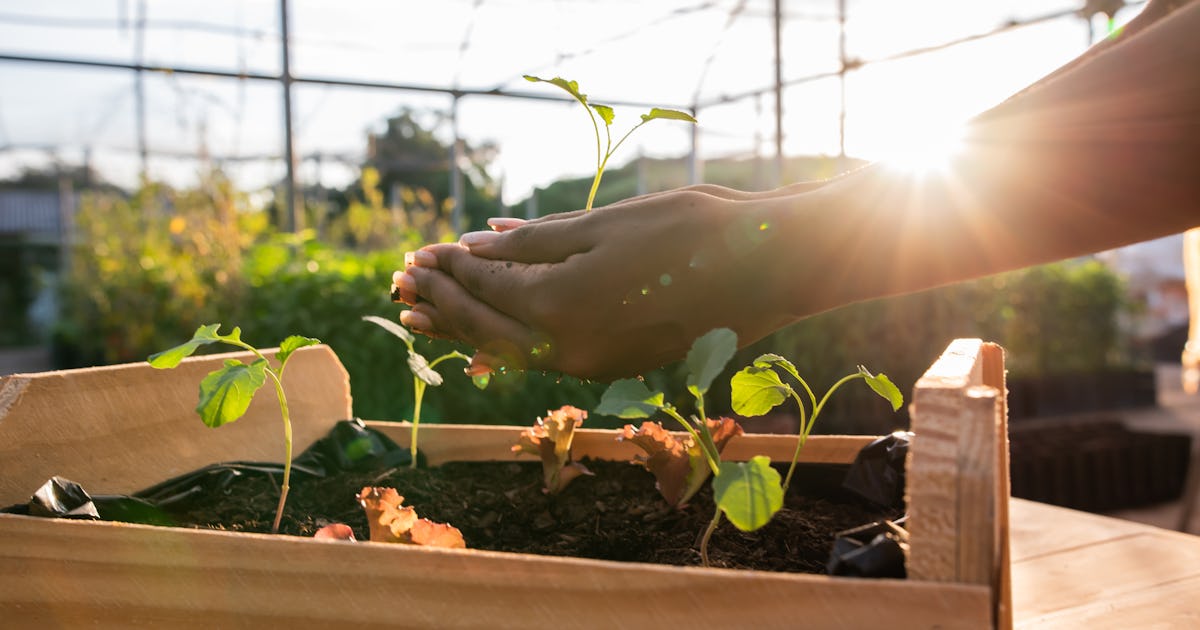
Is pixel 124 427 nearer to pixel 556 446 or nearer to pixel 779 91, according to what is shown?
pixel 556 446

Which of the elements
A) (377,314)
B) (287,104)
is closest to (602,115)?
(377,314)

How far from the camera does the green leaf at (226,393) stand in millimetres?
837

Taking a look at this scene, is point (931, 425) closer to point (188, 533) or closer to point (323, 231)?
point (188, 533)

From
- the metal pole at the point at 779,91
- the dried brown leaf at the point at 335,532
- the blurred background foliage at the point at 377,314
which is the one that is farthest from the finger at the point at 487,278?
the metal pole at the point at 779,91

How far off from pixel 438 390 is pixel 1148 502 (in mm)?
3908

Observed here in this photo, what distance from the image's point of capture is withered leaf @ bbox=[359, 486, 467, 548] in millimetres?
794

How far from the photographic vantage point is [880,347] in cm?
435

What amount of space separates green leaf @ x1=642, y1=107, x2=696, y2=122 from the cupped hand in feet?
0.53

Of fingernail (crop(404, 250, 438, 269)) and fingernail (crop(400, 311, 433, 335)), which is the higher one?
fingernail (crop(404, 250, 438, 269))

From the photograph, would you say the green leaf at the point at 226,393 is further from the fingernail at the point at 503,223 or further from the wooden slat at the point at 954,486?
the wooden slat at the point at 954,486

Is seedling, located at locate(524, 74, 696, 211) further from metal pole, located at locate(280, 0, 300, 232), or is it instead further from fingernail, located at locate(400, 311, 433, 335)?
metal pole, located at locate(280, 0, 300, 232)

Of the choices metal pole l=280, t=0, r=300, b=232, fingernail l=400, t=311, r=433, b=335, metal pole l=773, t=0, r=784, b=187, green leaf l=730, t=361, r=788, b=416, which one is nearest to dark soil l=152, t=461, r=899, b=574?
green leaf l=730, t=361, r=788, b=416

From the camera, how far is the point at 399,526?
82cm

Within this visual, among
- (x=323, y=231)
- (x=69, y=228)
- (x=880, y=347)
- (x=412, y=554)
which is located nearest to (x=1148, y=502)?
(x=880, y=347)
